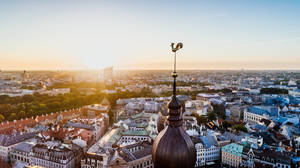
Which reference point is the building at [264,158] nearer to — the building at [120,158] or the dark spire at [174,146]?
the building at [120,158]

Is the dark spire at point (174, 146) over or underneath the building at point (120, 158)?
over

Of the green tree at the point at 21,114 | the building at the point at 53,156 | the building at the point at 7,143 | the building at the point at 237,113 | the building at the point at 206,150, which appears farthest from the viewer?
the building at the point at 237,113

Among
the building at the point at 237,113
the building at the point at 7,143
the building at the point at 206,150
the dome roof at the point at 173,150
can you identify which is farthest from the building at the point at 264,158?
the building at the point at 7,143

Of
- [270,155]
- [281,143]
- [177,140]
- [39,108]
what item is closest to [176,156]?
[177,140]

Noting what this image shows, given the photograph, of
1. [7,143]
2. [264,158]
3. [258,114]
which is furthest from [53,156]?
[258,114]

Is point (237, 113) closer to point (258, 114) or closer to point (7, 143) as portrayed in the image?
point (258, 114)

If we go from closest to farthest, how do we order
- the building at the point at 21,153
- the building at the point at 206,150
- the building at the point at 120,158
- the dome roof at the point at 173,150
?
1. the dome roof at the point at 173,150
2. the building at the point at 120,158
3. the building at the point at 21,153
4. the building at the point at 206,150
